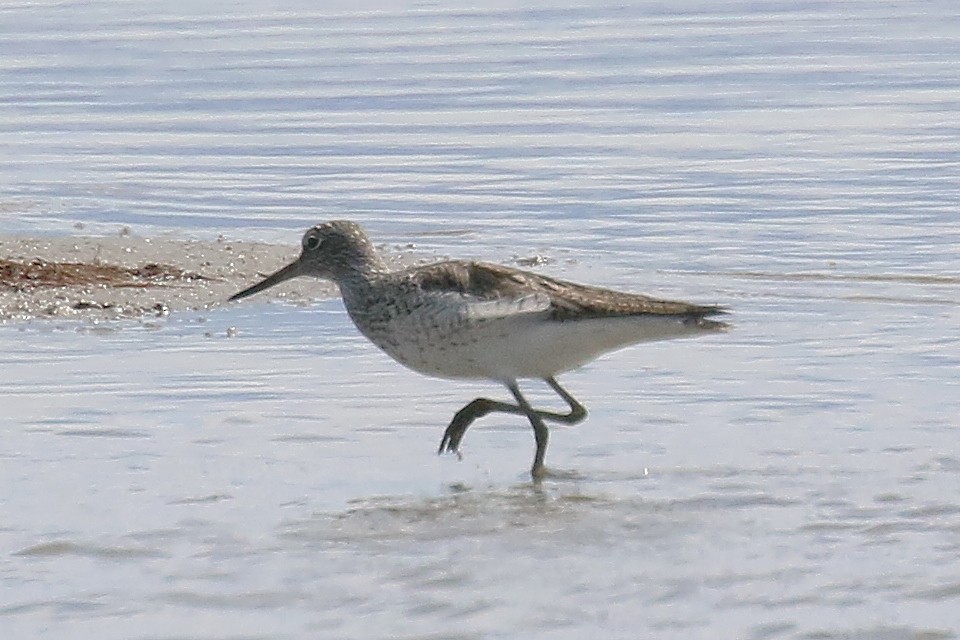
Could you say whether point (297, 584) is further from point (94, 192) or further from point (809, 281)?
point (94, 192)

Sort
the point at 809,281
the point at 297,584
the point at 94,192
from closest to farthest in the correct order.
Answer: the point at 297,584, the point at 809,281, the point at 94,192

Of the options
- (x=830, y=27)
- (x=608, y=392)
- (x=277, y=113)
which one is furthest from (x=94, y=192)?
(x=830, y=27)

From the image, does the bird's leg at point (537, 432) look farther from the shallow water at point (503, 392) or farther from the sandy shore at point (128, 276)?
the sandy shore at point (128, 276)

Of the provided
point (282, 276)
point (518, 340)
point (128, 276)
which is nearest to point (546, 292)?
point (518, 340)

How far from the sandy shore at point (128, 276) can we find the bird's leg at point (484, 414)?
2.61 metres

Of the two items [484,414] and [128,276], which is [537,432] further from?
[128,276]

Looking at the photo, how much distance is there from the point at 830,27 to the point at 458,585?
60.3 ft

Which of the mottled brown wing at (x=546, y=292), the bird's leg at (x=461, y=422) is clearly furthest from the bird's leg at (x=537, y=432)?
the mottled brown wing at (x=546, y=292)

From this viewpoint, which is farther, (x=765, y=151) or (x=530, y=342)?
(x=765, y=151)

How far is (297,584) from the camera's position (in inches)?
257

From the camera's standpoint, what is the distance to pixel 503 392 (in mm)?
9617

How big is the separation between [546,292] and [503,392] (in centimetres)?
147

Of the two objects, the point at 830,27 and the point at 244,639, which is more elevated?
the point at 830,27

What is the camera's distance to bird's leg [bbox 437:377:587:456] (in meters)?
8.09
